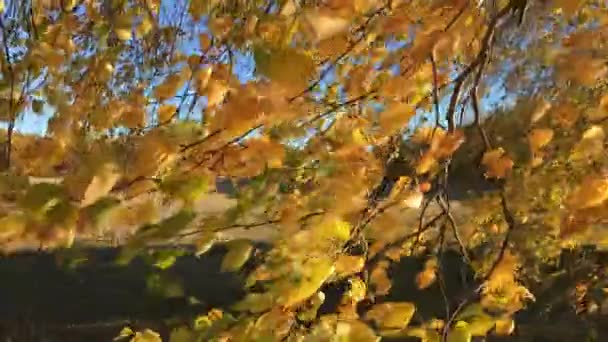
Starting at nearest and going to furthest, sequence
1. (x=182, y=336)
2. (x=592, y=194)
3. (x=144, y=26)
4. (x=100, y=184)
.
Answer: (x=100, y=184) < (x=592, y=194) < (x=182, y=336) < (x=144, y=26)

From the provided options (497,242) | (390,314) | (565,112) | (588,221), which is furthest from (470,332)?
(497,242)

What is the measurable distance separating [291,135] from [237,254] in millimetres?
268

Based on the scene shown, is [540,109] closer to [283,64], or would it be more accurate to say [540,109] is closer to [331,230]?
[331,230]

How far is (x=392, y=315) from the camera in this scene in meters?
1.94

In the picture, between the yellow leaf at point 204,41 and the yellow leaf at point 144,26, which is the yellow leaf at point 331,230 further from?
the yellow leaf at point 144,26

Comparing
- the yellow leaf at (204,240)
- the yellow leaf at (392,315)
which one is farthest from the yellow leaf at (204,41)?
the yellow leaf at (392,315)

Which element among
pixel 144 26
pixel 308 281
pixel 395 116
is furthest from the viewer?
pixel 144 26

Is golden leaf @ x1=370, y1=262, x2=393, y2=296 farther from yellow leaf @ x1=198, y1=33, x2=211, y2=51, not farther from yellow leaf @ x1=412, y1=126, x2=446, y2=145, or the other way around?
yellow leaf @ x1=198, y1=33, x2=211, y2=51

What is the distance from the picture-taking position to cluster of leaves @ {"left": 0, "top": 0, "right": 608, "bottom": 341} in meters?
1.46

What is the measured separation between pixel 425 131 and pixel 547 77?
1.33 ft

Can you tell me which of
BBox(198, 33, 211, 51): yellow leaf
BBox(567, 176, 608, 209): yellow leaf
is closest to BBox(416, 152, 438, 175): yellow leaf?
BBox(567, 176, 608, 209): yellow leaf

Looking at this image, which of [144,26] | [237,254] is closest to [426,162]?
[237,254]

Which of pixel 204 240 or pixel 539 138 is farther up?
pixel 539 138

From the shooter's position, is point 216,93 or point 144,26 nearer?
point 216,93
